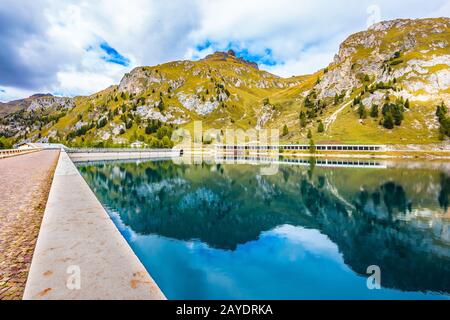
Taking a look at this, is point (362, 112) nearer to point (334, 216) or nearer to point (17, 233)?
point (334, 216)

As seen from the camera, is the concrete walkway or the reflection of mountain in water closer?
the concrete walkway

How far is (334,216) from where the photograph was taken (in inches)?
1148

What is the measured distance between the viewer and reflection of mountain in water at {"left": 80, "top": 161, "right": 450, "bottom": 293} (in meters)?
17.2

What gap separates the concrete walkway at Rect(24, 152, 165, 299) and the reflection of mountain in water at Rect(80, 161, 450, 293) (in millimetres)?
13583

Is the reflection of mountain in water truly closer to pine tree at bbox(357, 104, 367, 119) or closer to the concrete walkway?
the concrete walkway

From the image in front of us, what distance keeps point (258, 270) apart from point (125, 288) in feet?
41.5

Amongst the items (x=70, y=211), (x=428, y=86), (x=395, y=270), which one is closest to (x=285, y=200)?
(x=395, y=270)

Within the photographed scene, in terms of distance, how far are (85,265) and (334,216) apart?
27439mm

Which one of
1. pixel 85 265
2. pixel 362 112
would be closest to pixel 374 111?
pixel 362 112

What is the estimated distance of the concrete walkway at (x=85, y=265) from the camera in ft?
16.2

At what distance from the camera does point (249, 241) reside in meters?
22.0

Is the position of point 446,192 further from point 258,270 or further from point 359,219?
point 258,270

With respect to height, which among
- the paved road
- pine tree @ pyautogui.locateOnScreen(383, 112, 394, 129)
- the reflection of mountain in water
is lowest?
the reflection of mountain in water

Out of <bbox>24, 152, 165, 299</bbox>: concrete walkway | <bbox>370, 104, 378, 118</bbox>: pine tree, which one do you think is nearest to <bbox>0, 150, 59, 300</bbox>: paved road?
<bbox>24, 152, 165, 299</bbox>: concrete walkway
